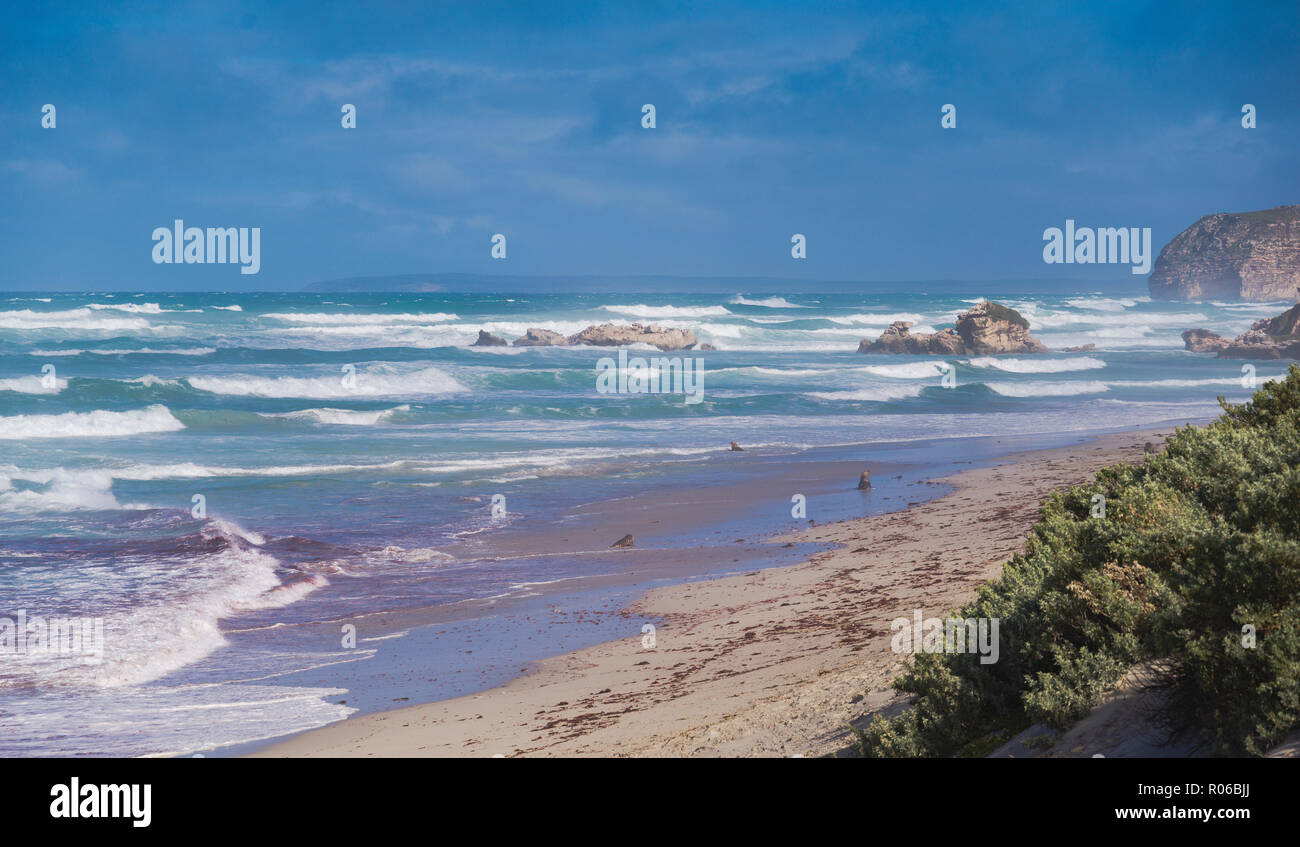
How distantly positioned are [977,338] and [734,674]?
49879 mm

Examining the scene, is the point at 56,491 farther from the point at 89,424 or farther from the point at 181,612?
the point at 89,424

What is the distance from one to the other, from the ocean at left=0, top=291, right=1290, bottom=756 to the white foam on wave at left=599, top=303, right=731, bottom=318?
136ft

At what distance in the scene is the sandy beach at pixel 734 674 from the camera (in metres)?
6.23

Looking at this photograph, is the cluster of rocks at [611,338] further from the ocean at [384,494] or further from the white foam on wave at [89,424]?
the white foam on wave at [89,424]

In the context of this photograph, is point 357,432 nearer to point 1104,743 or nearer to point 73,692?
point 73,692

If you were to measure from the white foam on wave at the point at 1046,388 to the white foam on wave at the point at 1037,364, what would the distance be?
18.3 feet

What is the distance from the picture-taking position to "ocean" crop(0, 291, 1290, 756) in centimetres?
911

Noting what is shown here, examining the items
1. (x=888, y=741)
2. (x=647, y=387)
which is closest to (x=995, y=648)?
(x=888, y=741)

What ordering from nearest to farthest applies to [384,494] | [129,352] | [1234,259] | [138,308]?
[384,494], [129,352], [138,308], [1234,259]

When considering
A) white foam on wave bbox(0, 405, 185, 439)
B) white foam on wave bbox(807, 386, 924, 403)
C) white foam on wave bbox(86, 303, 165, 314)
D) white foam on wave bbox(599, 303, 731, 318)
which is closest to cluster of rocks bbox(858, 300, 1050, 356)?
white foam on wave bbox(807, 386, 924, 403)

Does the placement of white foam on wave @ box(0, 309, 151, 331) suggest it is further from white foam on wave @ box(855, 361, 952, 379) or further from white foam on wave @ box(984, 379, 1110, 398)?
white foam on wave @ box(984, 379, 1110, 398)

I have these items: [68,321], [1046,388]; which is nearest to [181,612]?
[1046,388]

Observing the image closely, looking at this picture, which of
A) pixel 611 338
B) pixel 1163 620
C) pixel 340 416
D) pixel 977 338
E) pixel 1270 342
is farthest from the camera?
pixel 611 338

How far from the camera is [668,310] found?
94875 mm
